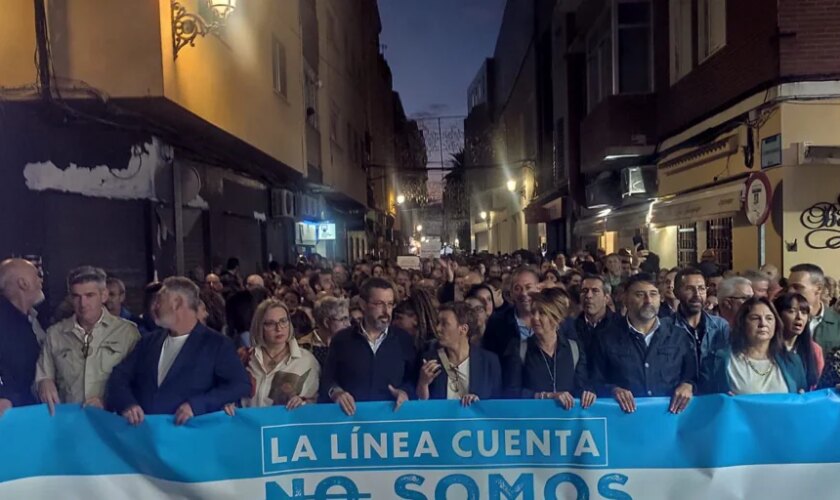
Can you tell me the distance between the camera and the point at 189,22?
30.7 feet

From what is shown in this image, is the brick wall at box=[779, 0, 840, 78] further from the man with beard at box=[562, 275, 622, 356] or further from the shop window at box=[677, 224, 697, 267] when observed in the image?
the man with beard at box=[562, 275, 622, 356]

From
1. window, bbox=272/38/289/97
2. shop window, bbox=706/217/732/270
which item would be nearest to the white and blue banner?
shop window, bbox=706/217/732/270

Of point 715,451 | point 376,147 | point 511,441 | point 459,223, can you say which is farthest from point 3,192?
point 459,223

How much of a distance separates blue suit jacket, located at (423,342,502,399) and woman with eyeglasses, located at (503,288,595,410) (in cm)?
20

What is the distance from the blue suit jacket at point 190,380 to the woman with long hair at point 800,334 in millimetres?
3599

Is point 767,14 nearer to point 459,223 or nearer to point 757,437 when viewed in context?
point 757,437

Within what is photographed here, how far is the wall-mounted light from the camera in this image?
30.6 ft

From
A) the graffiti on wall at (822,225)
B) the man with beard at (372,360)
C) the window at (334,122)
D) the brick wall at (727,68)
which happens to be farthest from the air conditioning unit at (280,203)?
the man with beard at (372,360)

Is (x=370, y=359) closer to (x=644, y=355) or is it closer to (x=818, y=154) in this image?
(x=644, y=355)

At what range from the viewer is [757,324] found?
14.5 feet

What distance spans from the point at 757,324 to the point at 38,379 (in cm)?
456

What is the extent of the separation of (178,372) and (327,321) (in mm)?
1868

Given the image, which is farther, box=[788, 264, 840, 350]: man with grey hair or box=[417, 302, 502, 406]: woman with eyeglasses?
box=[788, 264, 840, 350]: man with grey hair

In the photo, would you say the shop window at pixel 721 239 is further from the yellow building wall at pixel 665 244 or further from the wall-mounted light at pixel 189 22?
the wall-mounted light at pixel 189 22
